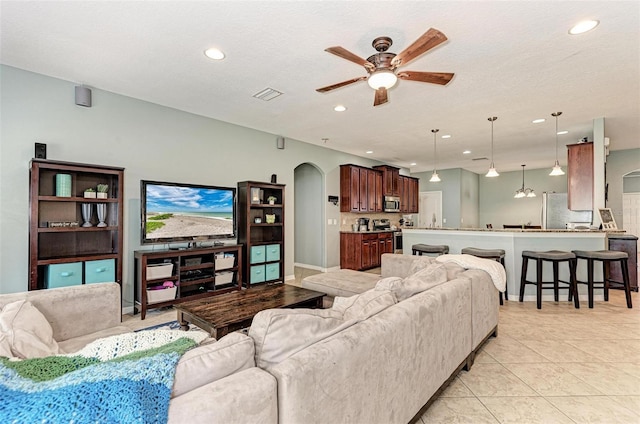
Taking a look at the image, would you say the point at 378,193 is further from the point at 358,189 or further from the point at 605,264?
the point at 605,264

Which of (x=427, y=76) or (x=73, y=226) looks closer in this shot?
(x=427, y=76)

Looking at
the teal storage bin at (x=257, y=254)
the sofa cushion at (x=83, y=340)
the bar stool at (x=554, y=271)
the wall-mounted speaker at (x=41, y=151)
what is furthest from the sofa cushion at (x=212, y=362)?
the bar stool at (x=554, y=271)

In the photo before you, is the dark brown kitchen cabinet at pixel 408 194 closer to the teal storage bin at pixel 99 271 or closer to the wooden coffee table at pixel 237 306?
the wooden coffee table at pixel 237 306

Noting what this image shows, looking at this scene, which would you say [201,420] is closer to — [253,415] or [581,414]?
[253,415]

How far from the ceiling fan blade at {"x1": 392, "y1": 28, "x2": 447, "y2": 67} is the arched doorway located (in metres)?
4.15

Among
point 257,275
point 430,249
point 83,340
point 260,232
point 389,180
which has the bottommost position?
point 257,275

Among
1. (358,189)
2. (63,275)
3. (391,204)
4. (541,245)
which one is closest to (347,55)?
(63,275)

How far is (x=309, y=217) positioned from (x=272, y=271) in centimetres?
218

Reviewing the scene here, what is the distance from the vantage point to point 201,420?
840mm

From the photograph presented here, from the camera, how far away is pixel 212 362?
1026mm

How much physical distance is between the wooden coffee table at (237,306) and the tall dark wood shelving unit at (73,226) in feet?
4.24

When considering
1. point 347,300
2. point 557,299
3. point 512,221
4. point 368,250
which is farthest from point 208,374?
point 512,221

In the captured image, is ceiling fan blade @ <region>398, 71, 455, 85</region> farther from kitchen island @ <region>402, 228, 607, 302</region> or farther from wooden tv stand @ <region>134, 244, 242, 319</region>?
wooden tv stand @ <region>134, 244, 242, 319</region>

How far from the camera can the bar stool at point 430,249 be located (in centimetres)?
480
